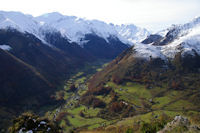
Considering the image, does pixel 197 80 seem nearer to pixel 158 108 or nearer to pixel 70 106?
pixel 158 108

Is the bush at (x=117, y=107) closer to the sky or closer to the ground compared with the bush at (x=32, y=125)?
closer to the ground

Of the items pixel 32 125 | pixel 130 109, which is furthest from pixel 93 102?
pixel 32 125

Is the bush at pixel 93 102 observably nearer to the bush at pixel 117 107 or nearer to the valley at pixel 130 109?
the valley at pixel 130 109

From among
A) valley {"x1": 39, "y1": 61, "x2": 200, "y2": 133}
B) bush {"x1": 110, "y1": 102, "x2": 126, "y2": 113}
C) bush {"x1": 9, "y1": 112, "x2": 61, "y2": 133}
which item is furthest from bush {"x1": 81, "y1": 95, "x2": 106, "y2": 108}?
bush {"x1": 9, "y1": 112, "x2": 61, "y2": 133}

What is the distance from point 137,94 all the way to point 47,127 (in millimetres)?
143440

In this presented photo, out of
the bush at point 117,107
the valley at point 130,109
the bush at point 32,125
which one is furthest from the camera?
the bush at point 117,107

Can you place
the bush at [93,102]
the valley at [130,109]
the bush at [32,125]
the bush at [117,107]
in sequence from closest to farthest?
the bush at [32,125] < the valley at [130,109] < the bush at [117,107] < the bush at [93,102]

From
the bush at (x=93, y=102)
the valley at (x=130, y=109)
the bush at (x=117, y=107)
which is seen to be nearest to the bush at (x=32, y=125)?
the valley at (x=130, y=109)

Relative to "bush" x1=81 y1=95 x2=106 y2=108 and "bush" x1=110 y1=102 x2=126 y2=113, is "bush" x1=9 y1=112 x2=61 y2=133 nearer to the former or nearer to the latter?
"bush" x1=110 y1=102 x2=126 y2=113

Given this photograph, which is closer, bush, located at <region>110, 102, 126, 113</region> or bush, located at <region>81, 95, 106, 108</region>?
bush, located at <region>110, 102, 126, 113</region>

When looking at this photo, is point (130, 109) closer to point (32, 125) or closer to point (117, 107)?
point (117, 107)

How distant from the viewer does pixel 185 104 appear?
519 feet

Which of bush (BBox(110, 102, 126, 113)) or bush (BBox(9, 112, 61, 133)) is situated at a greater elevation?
bush (BBox(9, 112, 61, 133))

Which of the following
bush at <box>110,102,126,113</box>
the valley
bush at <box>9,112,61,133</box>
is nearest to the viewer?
bush at <box>9,112,61,133</box>
